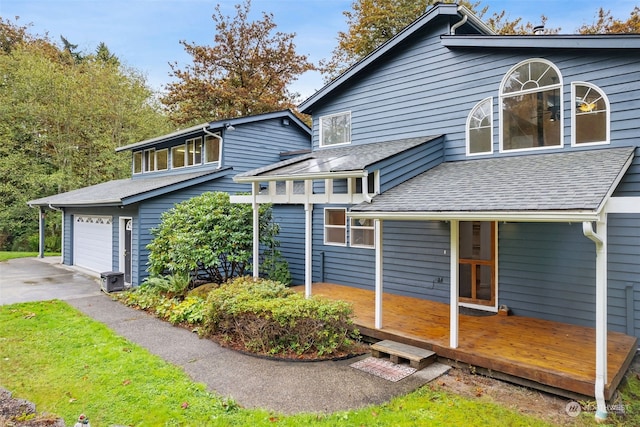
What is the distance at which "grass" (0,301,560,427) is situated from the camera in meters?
4.00

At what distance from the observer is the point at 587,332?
19.5ft

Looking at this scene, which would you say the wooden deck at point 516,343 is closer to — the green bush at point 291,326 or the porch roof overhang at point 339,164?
the green bush at point 291,326

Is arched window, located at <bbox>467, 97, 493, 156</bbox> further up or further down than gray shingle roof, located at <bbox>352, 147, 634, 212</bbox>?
further up

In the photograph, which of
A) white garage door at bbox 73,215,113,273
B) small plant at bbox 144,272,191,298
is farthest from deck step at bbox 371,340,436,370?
white garage door at bbox 73,215,113,273

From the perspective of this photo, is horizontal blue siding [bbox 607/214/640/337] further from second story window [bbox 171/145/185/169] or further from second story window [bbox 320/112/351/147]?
second story window [bbox 171/145/185/169]

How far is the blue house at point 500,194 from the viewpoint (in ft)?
16.1

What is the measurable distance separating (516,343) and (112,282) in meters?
9.73

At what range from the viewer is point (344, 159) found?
7.90m

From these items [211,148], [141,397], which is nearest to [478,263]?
[141,397]

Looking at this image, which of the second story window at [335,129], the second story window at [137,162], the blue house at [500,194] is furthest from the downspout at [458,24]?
the second story window at [137,162]

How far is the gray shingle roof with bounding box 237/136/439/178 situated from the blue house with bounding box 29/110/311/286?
2.86 meters

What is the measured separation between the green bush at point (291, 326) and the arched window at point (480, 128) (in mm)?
4158

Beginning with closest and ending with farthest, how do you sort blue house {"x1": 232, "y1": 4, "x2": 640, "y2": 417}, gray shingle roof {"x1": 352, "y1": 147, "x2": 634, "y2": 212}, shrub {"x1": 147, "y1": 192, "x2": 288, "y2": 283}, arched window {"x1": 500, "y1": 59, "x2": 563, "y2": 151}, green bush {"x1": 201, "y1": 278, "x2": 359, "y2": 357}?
1. gray shingle roof {"x1": 352, "y1": 147, "x2": 634, "y2": 212}
2. blue house {"x1": 232, "y1": 4, "x2": 640, "y2": 417}
3. green bush {"x1": 201, "y1": 278, "x2": 359, "y2": 357}
4. arched window {"x1": 500, "y1": 59, "x2": 563, "y2": 151}
5. shrub {"x1": 147, "y1": 192, "x2": 288, "y2": 283}
